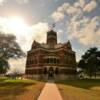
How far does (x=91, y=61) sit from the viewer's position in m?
58.3

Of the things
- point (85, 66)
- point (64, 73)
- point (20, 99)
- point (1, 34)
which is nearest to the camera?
point (20, 99)

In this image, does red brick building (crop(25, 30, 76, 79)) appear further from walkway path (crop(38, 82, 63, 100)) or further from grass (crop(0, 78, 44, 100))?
walkway path (crop(38, 82, 63, 100))

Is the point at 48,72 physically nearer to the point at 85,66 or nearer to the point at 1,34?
the point at 85,66

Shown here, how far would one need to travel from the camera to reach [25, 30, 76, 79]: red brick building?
2197 inches

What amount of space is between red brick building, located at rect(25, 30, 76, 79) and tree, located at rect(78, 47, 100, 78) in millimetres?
4047

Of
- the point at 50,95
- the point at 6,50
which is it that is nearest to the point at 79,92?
the point at 50,95

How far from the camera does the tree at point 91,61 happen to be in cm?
5750

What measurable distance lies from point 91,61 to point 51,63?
585 inches

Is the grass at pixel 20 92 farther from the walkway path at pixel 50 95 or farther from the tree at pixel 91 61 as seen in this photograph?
the tree at pixel 91 61

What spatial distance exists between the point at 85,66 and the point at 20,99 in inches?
1850

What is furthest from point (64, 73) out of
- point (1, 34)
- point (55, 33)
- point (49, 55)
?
point (1, 34)

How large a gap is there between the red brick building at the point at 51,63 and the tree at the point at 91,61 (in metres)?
4.05

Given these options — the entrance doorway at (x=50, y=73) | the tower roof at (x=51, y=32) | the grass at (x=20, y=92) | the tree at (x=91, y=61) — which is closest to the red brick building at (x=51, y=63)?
the entrance doorway at (x=50, y=73)

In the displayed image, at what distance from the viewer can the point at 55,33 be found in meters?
68.4
